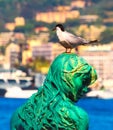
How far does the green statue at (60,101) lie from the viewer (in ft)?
13.7

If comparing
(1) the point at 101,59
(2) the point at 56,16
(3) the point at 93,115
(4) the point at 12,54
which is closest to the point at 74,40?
(3) the point at 93,115

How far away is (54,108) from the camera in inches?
165

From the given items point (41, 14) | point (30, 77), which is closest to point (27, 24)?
point (41, 14)

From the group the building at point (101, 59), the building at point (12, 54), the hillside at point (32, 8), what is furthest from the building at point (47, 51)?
the hillside at point (32, 8)

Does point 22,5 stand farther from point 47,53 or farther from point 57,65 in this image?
point 57,65

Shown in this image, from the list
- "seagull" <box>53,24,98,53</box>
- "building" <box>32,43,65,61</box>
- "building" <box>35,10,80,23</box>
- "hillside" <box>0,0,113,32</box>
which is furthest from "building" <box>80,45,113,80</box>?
"seagull" <box>53,24,98,53</box>

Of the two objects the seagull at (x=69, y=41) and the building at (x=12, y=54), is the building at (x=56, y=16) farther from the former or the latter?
→ the seagull at (x=69, y=41)

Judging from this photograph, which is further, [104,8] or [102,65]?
[104,8]

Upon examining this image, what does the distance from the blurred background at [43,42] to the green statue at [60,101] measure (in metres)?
41.1

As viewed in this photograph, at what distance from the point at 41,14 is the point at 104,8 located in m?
11.2

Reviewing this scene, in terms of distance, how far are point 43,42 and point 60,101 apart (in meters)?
101

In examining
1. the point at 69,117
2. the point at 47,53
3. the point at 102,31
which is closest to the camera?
the point at 69,117

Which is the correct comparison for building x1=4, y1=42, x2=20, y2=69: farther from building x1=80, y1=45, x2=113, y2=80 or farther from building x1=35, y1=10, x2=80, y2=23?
building x1=35, y1=10, x2=80, y2=23

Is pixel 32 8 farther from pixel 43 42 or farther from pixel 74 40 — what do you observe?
pixel 74 40
